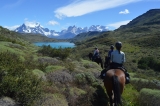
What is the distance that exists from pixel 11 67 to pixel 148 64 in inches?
2426

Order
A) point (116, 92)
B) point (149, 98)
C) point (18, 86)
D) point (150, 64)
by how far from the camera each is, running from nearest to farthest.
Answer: point (18, 86)
point (116, 92)
point (149, 98)
point (150, 64)

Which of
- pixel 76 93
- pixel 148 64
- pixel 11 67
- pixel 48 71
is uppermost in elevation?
pixel 11 67

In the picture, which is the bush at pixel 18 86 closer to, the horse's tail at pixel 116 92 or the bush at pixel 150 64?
the horse's tail at pixel 116 92

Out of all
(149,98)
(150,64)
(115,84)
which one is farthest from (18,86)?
(150,64)

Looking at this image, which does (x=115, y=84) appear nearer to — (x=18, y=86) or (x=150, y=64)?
(x=18, y=86)

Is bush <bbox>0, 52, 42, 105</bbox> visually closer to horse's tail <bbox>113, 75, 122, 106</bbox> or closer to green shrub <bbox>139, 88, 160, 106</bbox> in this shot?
horse's tail <bbox>113, 75, 122, 106</bbox>

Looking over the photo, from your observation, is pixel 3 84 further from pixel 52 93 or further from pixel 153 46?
pixel 153 46

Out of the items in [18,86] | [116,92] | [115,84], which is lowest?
[116,92]

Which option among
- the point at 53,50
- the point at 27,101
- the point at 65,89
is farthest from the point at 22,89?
the point at 53,50

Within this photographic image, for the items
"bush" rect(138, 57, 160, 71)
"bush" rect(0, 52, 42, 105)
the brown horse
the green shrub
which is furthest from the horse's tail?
"bush" rect(138, 57, 160, 71)

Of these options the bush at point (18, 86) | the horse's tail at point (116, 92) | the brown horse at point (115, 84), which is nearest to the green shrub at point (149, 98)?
the brown horse at point (115, 84)

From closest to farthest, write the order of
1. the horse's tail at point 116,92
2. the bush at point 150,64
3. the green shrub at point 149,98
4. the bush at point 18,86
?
the bush at point 18,86 → the horse's tail at point 116,92 → the green shrub at point 149,98 → the bush at point 150,64

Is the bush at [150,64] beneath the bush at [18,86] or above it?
beneath

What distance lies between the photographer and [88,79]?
11836 mm
